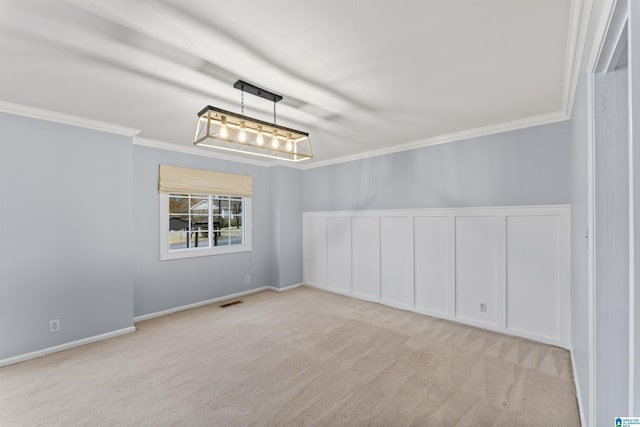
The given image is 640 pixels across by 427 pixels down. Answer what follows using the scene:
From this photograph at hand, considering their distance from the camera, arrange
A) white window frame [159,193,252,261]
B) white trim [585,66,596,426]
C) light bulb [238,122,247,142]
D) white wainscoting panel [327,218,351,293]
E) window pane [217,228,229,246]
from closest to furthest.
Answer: white trim [585,66,596,426]
light bulb [238,122,247,142]
white window frame [159,193,252,261]
window pane [217,228,229,246]
white wainscoting panel [327,218,351,293]

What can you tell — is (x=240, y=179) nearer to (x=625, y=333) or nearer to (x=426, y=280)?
(x=426, y=280)

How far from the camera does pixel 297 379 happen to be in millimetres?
2477

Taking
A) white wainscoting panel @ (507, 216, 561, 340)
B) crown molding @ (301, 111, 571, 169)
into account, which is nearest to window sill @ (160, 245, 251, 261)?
crown molding @ (301, 111, 571, 169)

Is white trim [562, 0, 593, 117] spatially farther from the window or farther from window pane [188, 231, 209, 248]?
window pane [188, 231, 209, 248]

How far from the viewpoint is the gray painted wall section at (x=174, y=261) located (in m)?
3.94

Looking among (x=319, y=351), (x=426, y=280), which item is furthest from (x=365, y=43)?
(x=426, y=280)

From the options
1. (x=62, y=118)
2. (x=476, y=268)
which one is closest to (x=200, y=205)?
(x=62, y=118)

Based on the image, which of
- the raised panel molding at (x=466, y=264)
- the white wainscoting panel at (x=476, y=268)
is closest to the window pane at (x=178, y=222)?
the raised panel molding at (x=466, y=264)

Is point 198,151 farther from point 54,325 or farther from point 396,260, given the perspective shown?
point 396,260

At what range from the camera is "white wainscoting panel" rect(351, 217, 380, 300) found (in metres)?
4.64

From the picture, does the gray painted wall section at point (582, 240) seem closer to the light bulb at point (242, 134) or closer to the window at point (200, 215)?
the light bulb at point (242, 134)

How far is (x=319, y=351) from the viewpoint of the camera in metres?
2.98

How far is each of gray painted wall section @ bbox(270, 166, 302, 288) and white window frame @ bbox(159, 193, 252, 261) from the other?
51cm

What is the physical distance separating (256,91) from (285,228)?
133 inches
